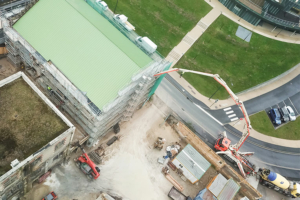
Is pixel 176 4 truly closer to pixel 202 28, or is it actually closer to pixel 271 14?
pixel 202 28

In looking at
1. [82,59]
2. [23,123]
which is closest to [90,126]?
[23,123]

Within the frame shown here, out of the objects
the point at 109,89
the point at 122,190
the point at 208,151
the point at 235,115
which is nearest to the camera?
the point at 109,89

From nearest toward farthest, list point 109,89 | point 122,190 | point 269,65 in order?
1. point 109,89
2. point 122,190
3. point 269,65

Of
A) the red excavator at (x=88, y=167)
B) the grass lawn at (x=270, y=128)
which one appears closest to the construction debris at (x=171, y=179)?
the red excavator at (x=88, y=167)

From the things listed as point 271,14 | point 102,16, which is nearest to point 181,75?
point 102,16

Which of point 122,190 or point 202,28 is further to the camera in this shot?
point 202,28

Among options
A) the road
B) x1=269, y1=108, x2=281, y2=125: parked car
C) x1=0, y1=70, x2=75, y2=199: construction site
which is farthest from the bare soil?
x1=269, y1=108, x2=281, y2=125: parked car

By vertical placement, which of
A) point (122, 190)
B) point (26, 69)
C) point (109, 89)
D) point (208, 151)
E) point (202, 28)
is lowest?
point (122, 190)
